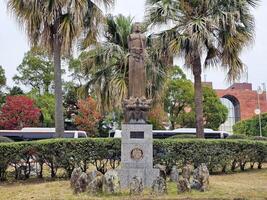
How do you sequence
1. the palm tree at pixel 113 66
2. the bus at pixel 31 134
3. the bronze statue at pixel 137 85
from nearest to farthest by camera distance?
the bronze statue at pixel 137 85, the palm tree at pixel 113 66, the bus at pixel 31 134

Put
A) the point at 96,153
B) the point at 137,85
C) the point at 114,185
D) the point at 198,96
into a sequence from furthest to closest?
the point at 198,96, the point at 96,153, the point at 137,85, the point at 114,185

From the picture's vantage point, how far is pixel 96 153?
13000mm

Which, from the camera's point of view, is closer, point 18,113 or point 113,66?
point 113,66

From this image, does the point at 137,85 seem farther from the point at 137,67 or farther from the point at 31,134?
the point at 31,134

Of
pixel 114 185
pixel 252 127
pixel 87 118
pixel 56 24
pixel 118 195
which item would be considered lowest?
pixel 118 195

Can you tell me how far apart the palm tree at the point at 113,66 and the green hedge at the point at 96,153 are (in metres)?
3.01

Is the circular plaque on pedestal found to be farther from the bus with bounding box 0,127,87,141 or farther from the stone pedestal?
the bus with bounding box 0,127,87,141

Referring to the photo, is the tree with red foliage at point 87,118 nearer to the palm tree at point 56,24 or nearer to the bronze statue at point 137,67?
the palm tree at point 56,24

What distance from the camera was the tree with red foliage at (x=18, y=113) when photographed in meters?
37.2

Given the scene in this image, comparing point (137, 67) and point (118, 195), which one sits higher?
point (137, 67)

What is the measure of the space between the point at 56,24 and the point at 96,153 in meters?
4.63

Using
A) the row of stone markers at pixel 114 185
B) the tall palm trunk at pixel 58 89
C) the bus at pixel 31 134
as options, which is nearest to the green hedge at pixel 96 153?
the tall palm trunk at pixel 58 89

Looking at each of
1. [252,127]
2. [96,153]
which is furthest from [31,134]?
[252,127]

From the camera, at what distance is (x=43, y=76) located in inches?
1599
